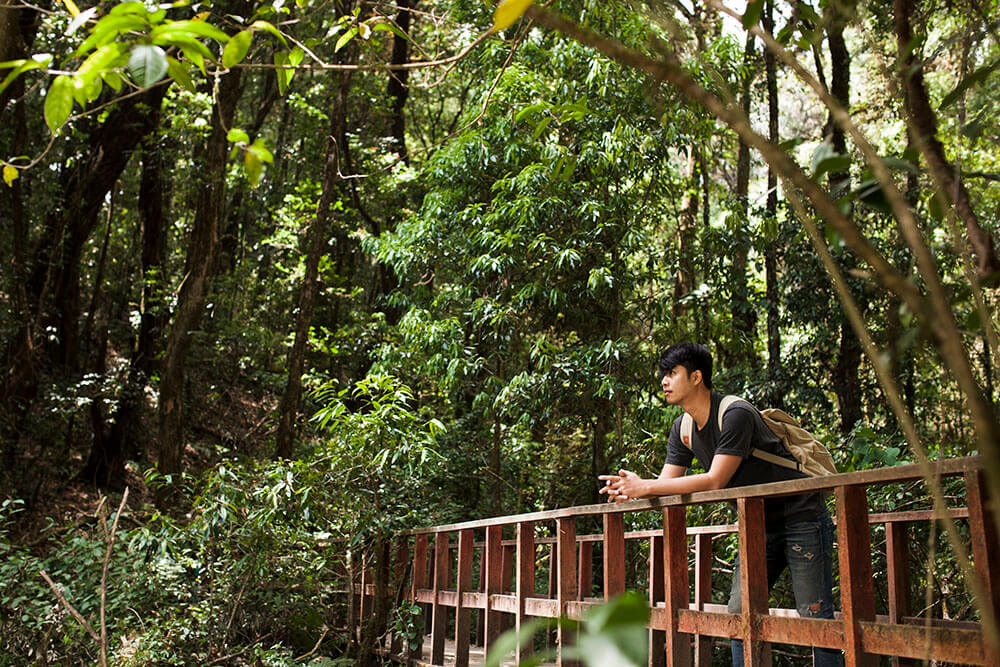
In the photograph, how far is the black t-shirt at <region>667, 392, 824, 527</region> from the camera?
10.1 ft

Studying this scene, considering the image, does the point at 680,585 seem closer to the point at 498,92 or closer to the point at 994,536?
the point at 994,536

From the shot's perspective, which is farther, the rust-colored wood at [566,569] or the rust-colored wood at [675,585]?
the rust-colored wood at [566,569]

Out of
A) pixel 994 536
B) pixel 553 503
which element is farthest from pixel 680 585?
pixel 553 503

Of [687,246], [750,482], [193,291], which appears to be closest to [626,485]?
[750,482]

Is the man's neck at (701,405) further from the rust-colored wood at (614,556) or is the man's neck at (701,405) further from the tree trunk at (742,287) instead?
the tree trunk at (742,287)

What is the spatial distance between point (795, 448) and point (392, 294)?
676cm

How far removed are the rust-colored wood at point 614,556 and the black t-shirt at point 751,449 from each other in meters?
0.46

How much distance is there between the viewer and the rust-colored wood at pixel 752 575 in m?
2.67

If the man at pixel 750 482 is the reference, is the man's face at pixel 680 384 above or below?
above

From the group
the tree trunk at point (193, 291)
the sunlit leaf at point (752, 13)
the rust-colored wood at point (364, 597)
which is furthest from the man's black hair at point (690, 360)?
the tree trunk at point (193, 291)

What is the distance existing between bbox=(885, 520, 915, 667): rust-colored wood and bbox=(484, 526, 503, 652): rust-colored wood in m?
1.93

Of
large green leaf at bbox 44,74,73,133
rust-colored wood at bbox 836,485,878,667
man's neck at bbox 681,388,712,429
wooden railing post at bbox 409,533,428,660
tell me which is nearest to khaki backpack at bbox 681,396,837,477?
man's neck at bbox 681,388,712,429

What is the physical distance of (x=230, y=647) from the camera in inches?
231

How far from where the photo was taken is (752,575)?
270cm
